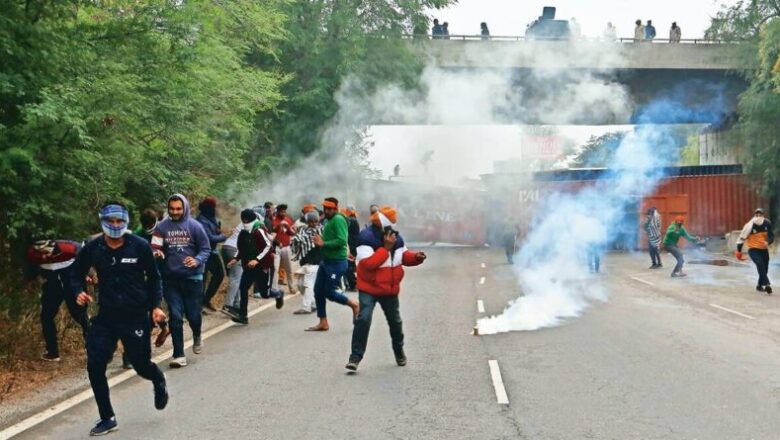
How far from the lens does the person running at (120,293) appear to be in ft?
22.4

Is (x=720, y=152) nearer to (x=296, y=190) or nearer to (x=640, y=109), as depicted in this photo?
(x=640, y=109)

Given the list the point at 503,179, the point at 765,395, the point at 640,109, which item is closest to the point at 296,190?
the point at 503,179

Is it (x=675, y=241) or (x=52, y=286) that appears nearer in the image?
(x=52, y=286)

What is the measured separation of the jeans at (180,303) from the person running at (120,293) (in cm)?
249

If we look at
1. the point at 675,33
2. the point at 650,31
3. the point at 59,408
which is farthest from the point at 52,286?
the point at 675,33

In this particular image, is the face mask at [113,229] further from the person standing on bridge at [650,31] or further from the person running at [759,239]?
the person standing on bridge at [650,31]

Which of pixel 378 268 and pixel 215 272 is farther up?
pixel 378 268

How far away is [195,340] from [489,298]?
297 inches

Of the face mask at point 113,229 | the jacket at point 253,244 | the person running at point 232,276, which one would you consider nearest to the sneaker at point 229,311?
the person running at point 232,276

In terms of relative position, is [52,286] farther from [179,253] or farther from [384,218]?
[384,218]

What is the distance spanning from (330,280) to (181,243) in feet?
8.85

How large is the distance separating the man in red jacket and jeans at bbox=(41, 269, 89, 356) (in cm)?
305

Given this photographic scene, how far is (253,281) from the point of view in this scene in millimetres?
13594

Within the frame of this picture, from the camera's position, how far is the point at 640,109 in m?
29.5
